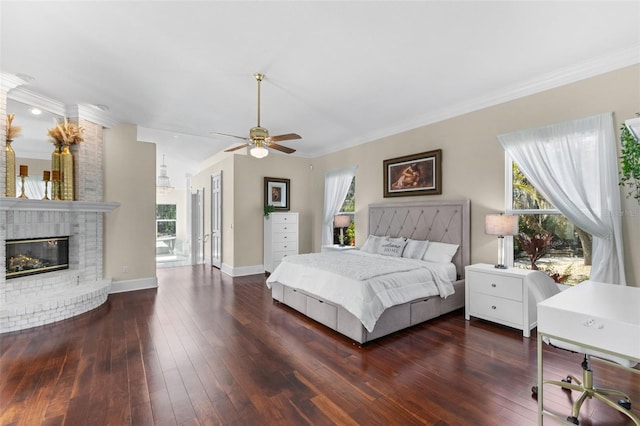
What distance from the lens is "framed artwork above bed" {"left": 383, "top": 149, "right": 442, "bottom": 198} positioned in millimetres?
4516

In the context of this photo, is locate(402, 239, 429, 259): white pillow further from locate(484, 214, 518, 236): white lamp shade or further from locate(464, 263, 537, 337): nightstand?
locate(484, 214, 518, 236): white lamp shade

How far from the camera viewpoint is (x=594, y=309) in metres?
1.47

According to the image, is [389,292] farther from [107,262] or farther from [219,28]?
[107,262]

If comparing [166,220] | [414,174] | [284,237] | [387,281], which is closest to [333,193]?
[284,237]

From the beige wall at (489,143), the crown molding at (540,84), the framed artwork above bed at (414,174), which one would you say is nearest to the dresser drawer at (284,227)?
the beige wall at (489,143)

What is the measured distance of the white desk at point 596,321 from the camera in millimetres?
1300

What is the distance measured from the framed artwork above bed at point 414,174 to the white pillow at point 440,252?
850 mm

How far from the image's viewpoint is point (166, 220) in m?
10.8

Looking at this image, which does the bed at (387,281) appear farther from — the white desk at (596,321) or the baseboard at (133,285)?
the baseboard at (133,285)

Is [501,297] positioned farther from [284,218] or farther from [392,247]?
[284,218]

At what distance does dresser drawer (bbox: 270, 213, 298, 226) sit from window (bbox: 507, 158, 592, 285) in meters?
4.07

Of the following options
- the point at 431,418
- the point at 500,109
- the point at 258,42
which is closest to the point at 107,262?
the point at 258,42

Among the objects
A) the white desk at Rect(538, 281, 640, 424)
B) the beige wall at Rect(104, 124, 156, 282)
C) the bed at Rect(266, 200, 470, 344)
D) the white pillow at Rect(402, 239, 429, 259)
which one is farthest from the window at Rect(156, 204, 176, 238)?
the white desk at Rect(538, 281, 640, 424)

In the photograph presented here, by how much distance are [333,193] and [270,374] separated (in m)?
4.54
